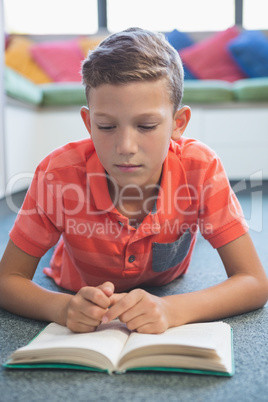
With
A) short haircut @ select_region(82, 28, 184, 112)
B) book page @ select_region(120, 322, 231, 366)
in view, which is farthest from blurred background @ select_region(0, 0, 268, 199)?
book page @ select_region(120, 322, 231, 366)

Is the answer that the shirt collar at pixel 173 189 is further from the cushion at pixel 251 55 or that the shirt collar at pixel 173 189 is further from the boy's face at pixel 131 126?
the cushion at pixel 251 55

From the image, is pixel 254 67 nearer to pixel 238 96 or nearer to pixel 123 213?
pixel 238 96

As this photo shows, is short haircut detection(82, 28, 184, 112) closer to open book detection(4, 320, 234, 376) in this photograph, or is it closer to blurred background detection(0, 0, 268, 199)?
open book detection(4, 320, 234, 376)

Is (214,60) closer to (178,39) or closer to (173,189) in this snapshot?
(178,39)

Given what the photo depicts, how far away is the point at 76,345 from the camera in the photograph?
0.66 metres

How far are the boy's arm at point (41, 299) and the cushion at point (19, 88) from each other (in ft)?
4.79

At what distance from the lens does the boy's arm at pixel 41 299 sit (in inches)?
28.9

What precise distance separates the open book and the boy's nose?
287mm

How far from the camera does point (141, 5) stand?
3686 millimetres

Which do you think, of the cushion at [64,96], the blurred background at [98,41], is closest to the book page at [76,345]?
the blurred background at [98,41]

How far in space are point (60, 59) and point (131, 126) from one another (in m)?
2.82

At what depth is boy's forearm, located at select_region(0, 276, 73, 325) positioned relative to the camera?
2.72 feet

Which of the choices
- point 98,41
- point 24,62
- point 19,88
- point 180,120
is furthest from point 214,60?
point 180,120

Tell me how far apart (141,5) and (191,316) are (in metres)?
3.32
